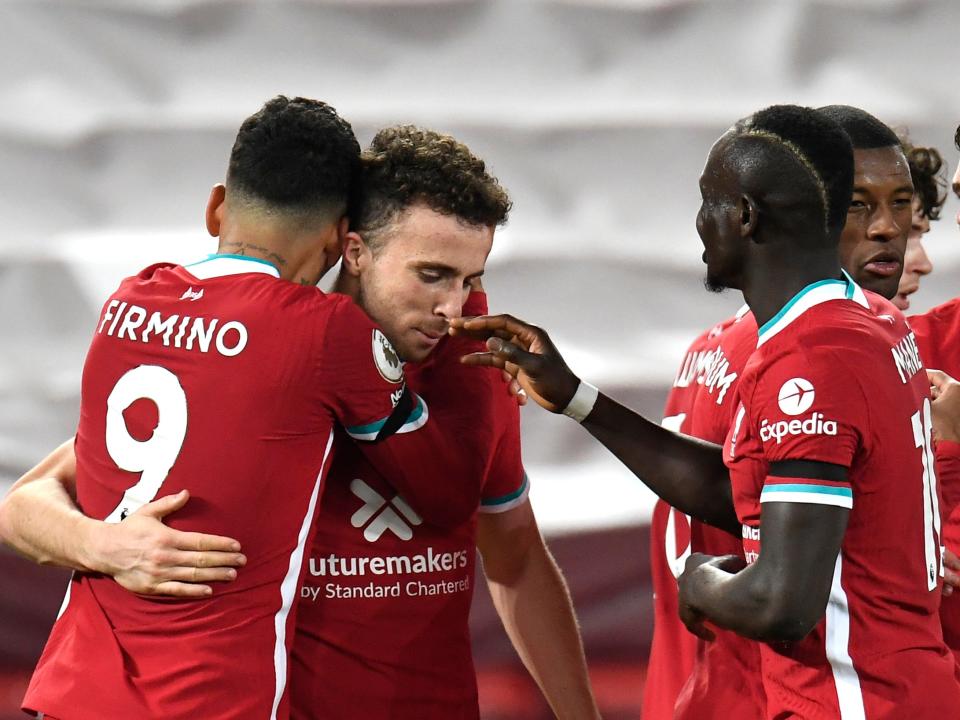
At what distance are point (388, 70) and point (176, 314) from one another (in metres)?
2.27

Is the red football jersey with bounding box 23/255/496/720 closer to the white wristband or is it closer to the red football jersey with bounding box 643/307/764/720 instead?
the white wristband

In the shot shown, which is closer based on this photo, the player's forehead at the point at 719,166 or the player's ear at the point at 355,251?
the player's forehead at the point at 719,166

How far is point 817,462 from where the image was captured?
1421 mm

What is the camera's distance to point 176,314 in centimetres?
165

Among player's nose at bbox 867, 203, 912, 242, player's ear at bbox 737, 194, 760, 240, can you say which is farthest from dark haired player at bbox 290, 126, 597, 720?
player's nose at bbox 867, 203, 912, 242

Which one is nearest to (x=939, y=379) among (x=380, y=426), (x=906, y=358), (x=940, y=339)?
(x=940, y=339)

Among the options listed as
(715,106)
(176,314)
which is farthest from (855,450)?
(715,106)

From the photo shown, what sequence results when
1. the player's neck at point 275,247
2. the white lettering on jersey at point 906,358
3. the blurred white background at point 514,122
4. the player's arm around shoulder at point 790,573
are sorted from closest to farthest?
the player's arm around shoulder at point 790,573, the white lettering on jersey at point 906,358, the player's neck at point 275,247, the blurred white background at point 514,122

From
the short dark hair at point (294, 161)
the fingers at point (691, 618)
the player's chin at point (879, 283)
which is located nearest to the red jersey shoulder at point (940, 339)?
the player's chin at point (879, 283)

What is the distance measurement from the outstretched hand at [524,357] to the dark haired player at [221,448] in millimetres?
140

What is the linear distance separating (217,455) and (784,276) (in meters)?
0.78

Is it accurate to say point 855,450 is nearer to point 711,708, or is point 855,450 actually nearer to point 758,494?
point 758,494

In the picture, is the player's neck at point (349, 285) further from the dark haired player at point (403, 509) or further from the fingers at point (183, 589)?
the fingers at point (183, 589)

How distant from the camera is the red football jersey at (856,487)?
144cm
